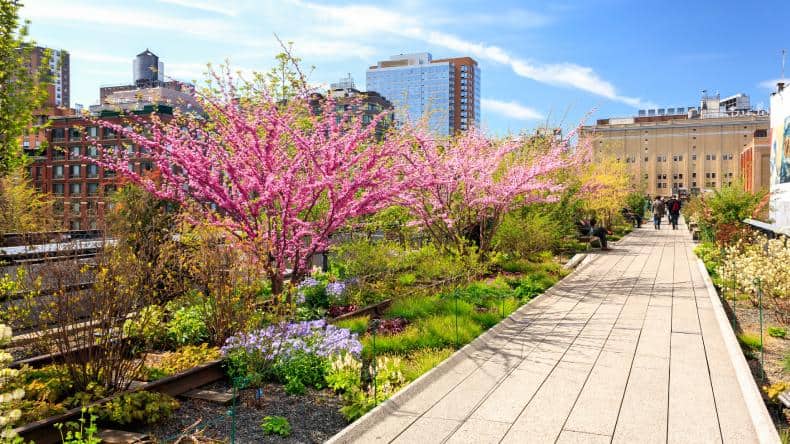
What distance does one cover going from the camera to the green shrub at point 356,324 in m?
8.08

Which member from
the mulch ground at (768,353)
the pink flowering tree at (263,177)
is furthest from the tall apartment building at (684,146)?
the pink flowering tree at (263,177)

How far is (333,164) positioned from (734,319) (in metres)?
6.85

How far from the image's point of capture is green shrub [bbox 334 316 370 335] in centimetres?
808

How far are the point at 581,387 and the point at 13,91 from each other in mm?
14280

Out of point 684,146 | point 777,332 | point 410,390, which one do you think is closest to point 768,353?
point 777,332

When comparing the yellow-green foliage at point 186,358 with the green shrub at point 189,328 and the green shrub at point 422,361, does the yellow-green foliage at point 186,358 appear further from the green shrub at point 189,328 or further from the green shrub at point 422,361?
the green shrub at point 422,361

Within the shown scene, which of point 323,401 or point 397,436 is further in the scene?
point 323,401

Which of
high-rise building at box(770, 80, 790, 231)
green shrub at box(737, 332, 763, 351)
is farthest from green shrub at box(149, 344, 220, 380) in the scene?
high-rise building at box(770, 80, 790, 231)

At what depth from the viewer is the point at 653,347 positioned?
761cm

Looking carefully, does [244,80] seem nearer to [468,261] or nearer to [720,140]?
[468,261]

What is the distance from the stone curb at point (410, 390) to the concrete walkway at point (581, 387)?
0.01 metres

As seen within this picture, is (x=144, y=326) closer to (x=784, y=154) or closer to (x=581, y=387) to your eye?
(x=581, y=387)

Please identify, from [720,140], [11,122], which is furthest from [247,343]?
[720,140]

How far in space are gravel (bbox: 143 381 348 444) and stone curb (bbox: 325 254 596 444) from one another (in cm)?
26
